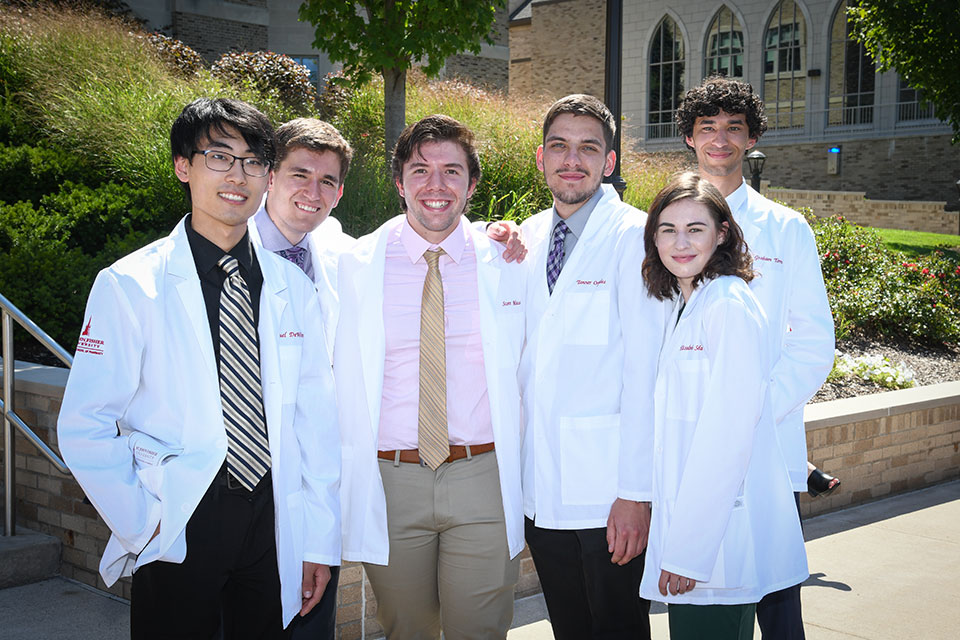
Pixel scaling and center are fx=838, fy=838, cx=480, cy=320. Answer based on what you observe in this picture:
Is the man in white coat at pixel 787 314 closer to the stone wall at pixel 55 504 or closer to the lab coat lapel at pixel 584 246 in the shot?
the lab coat lapel at pixel 584 246

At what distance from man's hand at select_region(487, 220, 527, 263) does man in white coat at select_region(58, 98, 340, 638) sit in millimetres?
868

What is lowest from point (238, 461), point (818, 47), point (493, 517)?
point (493, 517)

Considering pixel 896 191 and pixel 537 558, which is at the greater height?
pixel 896 191

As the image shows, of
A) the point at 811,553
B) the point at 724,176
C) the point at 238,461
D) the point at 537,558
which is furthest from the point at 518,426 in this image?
the point at 811,553

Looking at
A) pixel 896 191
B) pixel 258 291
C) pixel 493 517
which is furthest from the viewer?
pixel 896 191

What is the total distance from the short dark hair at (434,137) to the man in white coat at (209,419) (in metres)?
0.65

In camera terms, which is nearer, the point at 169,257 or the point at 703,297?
the point at 169,257

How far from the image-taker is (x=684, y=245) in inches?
113

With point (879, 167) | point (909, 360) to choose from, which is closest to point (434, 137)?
point (909, 360)

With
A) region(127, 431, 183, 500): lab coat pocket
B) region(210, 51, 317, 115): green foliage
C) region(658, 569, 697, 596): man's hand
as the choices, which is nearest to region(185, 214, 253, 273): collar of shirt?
region(127, 431, 183, 500): lab coat pocket

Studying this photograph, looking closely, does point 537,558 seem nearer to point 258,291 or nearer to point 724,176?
Answer: point 258,291

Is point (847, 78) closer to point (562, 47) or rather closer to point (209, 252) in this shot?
point (562, 47)

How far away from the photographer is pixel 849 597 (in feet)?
15.5

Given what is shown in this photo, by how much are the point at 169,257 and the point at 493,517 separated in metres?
1.49
